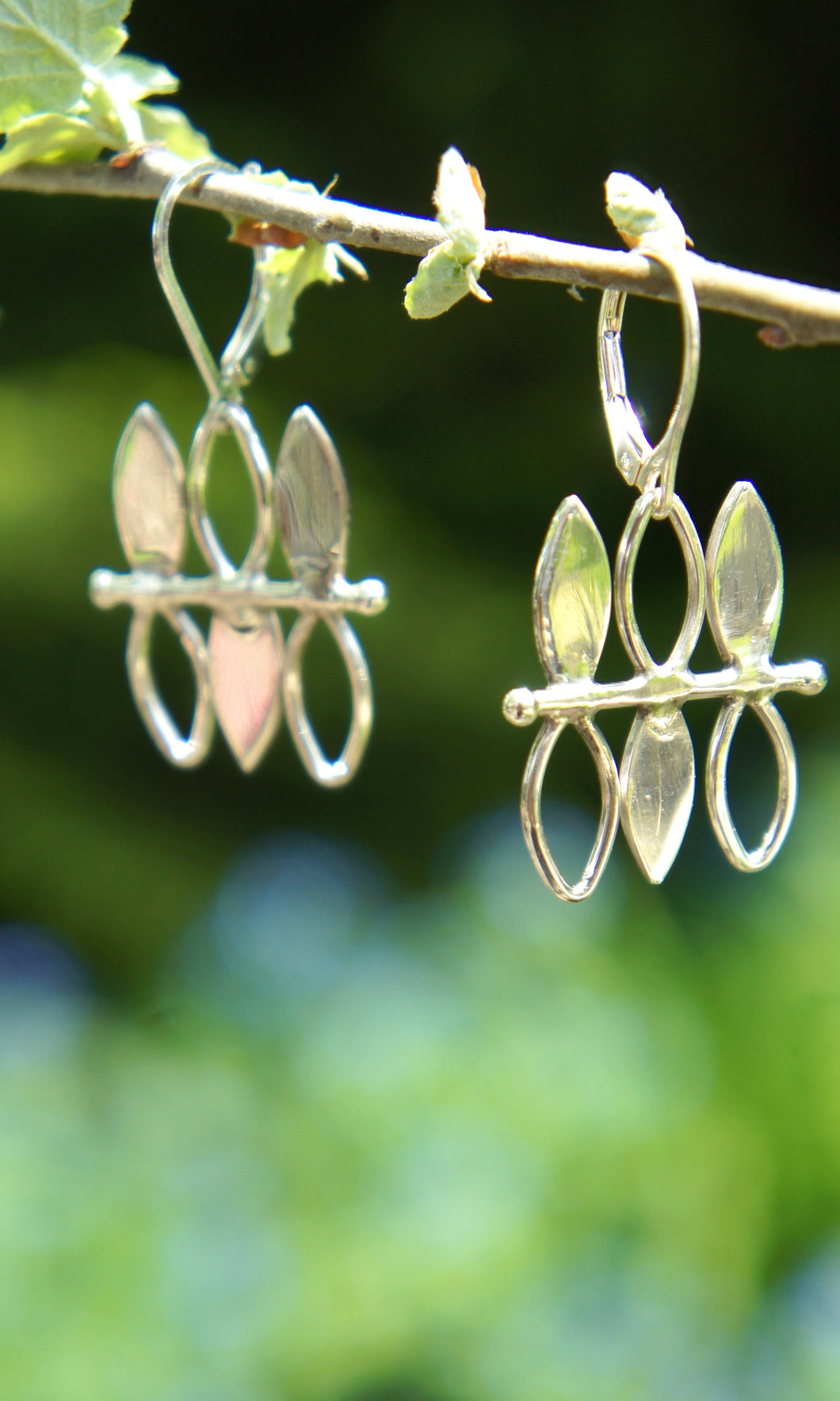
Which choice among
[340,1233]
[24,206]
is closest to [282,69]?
[24,206]

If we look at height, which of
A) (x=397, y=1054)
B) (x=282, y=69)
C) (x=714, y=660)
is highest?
(x=282, y=69)

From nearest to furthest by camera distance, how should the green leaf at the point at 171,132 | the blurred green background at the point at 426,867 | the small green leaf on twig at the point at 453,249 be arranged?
the small green leaf on twig at the point at 453,249 → the green leaf at the point at 171,132 → the blurred green background at the point at 426,867

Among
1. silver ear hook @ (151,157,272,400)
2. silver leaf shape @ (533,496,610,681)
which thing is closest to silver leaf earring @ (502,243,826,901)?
silver leaf shape @ (533,496,610,681)

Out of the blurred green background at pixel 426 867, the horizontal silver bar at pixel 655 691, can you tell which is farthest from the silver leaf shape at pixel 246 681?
the blurred green background at pixel 426 867

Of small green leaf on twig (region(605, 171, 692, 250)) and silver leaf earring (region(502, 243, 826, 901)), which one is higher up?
small green leaf on twig (region(605, 171, 692, 250))

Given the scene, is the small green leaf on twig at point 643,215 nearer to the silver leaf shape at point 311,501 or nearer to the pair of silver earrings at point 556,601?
the pair of silver earrings at point 556,601

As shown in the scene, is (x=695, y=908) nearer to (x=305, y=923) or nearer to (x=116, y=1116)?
(x=305, y=923)

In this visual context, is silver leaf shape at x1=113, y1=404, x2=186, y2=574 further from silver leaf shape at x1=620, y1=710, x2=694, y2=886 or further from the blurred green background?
the blurred green background

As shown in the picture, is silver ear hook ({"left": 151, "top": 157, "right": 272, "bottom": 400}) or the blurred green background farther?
the blurred green background
